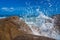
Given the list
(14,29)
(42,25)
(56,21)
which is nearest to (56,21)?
(56,21)

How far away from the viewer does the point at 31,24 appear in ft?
5.56

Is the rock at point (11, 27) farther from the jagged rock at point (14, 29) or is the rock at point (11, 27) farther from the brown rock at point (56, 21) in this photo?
the brown rock at point (56, 21)

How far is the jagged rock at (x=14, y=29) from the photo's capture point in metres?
1.63

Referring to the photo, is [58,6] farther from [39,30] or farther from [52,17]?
[39,30]

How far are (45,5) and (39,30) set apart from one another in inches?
10.8

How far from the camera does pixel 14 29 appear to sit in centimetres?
165

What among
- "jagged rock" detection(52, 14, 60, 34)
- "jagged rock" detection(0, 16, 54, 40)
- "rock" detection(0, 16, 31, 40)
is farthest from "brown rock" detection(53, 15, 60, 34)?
"rock" detection(0, 16, 31, 40)

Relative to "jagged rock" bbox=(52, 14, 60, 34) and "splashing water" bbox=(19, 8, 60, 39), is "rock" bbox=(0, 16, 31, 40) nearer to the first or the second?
"splashing water" bbox=(19, 8, 60, 39)

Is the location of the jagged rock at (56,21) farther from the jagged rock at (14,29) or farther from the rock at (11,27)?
the rock at (11,27)

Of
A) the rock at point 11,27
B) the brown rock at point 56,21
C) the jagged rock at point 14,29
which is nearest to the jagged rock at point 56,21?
the brown rock at point 56,21

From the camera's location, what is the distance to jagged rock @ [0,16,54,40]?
1.63 metres

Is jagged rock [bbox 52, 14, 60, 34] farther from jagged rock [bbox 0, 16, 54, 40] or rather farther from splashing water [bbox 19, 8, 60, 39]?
jagged rock [bbox 0, 16, 54, 40]

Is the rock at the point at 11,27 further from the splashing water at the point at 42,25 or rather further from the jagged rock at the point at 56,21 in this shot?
the jagged rock at the point at 56,21

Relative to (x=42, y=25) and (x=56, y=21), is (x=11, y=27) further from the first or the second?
(x=56, y=21)
